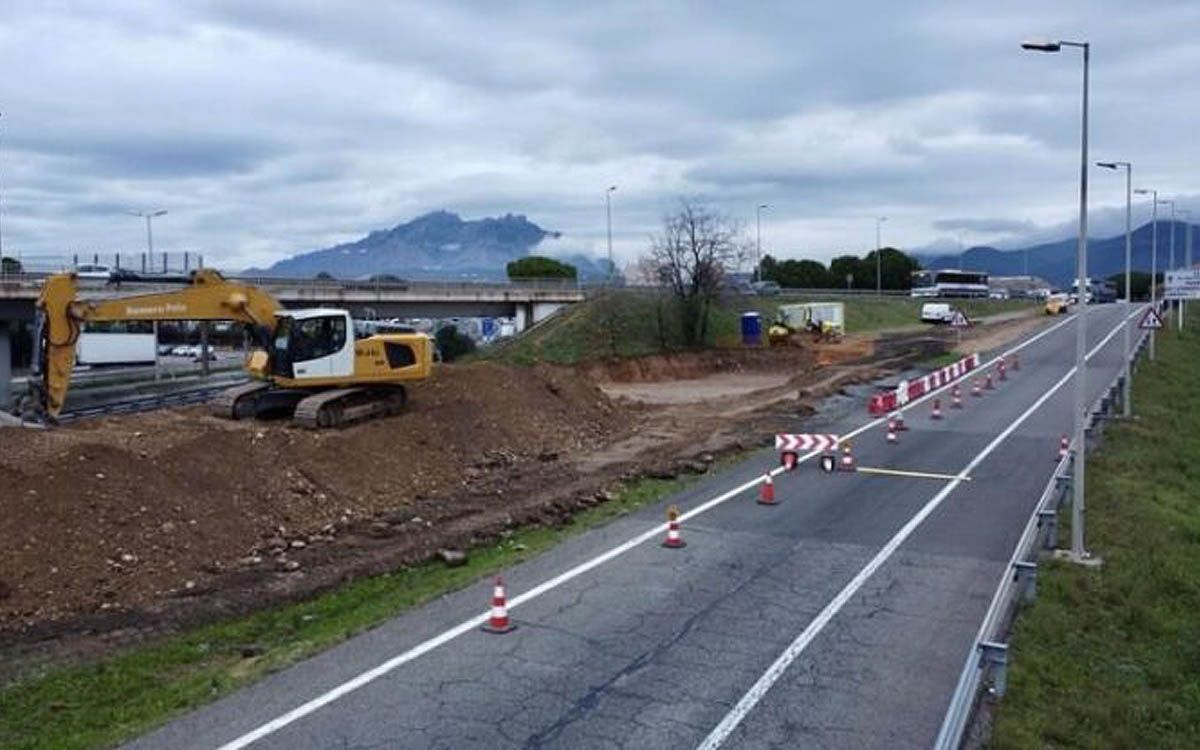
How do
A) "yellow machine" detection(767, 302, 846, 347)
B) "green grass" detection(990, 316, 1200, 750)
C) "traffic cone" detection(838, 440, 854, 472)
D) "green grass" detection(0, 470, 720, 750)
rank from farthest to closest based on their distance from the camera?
"yellow machine" detection(767, 302, 846, 347) → "traffic cone" detection(838, 440, 854, 472) → "green grass" detection(990, 316, 1200, 750) → "green grass" detection(0, 470, 720, 750)

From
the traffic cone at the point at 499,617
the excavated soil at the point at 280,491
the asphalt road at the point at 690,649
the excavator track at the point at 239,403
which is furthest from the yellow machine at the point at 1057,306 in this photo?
the traffic cone at the point at 499,617

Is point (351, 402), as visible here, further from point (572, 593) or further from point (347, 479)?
point (572, 593)

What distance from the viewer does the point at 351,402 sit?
28.3 meters

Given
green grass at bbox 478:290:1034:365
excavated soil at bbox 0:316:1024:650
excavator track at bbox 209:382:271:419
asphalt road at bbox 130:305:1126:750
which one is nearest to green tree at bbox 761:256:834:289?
green grass at bbox 478:290:1034:365

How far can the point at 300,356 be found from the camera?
90.6 ft

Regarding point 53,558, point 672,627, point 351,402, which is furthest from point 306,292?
point 672,627

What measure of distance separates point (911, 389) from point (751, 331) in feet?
99.4

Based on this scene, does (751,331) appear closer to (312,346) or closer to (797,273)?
(312,346)

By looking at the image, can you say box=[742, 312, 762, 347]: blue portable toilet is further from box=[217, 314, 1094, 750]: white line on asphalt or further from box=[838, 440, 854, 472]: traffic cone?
box=[217, 314, 1094, 750]: white line on asphalt

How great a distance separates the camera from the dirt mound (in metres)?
15.5

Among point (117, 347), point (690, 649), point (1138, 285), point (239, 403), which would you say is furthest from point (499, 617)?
point (1138, 285)

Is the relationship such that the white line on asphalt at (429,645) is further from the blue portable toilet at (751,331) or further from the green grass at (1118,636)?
the blue portable toilet at (751,331)

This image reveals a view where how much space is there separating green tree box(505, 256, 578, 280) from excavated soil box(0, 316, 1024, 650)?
76.2 metres

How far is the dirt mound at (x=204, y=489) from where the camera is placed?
15.5m
